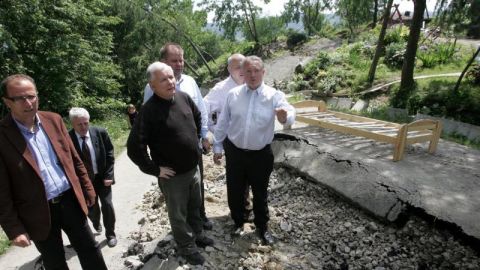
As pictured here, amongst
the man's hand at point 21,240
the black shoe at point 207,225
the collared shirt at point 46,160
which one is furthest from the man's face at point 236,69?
the man's hand at point 21,240

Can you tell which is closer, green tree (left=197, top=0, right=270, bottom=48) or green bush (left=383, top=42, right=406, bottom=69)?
green bush (left=383, top=42, right=406, bottom=69)

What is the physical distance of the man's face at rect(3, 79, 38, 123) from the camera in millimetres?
2266

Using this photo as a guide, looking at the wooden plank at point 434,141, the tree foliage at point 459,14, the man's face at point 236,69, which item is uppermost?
the tree foliage at point 459,14

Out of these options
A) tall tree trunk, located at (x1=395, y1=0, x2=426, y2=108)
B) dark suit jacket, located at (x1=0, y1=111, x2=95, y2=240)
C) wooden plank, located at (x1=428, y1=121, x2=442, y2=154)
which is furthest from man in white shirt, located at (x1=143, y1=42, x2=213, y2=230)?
tall tree trunk, located at (x1=395, y1=0, x2=426, y2=108)

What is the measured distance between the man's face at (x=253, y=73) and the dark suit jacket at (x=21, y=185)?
1.72 metres

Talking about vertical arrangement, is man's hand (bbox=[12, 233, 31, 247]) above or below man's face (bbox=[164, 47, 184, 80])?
below

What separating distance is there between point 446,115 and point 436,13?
8.97ft

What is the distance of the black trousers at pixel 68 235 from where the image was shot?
2.59m

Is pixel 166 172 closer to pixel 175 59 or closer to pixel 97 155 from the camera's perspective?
pixel 175 59

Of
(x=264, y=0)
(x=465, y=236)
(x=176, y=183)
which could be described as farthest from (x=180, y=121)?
(x=264, y=0)

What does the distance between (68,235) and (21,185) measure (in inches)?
23.6

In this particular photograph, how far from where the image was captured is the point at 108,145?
12.9ft

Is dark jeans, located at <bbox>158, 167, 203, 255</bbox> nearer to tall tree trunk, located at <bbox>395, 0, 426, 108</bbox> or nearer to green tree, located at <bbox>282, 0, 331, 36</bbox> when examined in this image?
tall tree trunk, located at <bbox>395, 0, 426, 108</bbox>

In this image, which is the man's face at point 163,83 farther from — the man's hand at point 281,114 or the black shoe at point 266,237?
the black shoe at point 266,237
